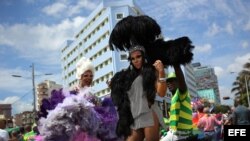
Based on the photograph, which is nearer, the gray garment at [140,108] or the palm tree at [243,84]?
the gray garment at [140,108]

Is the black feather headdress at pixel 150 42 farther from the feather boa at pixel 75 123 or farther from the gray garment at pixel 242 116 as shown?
the gray garment at pixel 242 116

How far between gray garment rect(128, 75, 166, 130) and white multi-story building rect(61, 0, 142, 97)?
5229 cm

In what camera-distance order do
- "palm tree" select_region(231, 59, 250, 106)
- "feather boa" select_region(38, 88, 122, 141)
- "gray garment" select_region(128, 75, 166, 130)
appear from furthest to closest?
"palm tree" select_region(231, 59, 250, 106)
"feather boa" select_region(38, 88, 122, 141)
"gray garment" select_region(128, 75, 166, 130)

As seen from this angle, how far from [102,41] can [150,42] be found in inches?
2612

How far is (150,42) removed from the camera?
405cm

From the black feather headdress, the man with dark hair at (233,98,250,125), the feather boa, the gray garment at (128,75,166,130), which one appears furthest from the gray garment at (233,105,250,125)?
the gray garment at (128,75,166,130)

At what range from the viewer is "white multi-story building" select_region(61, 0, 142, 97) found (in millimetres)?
64625

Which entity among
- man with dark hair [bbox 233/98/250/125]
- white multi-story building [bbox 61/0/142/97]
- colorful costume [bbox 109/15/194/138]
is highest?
white multi-story building [bbox 61/0/142/97]

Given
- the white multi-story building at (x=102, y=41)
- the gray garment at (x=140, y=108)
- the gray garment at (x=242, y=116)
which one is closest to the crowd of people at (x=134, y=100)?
the gray garment at (x=140, y=108)

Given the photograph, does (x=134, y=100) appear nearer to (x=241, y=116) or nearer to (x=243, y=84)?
(x=241, y=116)

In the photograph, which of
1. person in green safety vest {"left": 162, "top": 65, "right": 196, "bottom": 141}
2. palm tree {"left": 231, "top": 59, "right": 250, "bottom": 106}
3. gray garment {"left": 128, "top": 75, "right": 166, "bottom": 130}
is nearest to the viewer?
gray garment {"left": 128, "top": 75, "right": 166, "bottom": 130}

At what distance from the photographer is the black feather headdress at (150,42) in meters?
3.76

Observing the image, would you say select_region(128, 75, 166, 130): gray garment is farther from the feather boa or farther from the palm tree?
the palm tree

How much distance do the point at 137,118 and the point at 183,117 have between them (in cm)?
87
